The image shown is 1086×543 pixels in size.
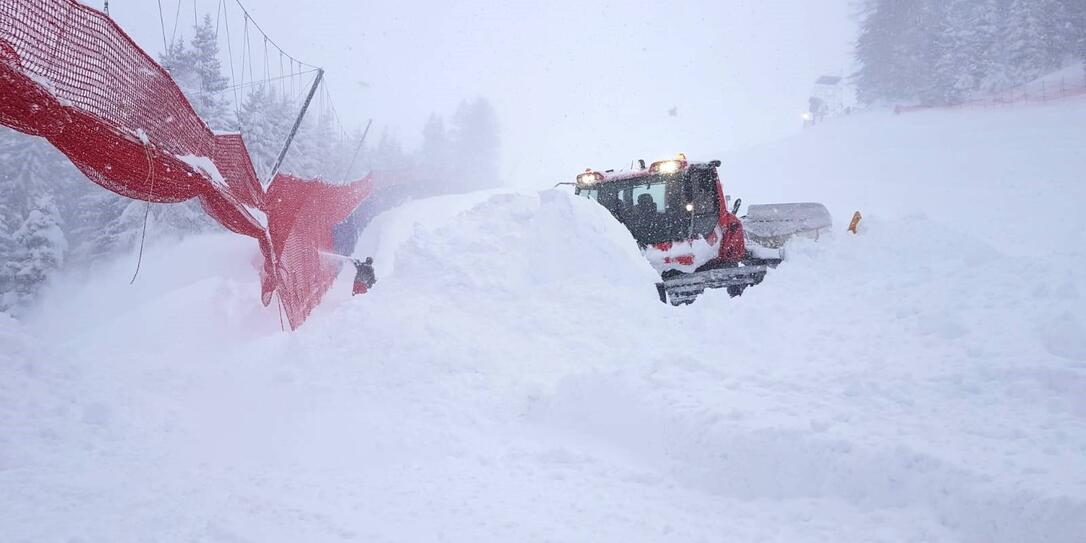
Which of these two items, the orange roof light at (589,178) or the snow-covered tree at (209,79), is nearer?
the orange roof light at (589,178)

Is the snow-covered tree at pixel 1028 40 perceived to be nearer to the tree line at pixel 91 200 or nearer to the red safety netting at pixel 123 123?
the tree line at pixel 91 200

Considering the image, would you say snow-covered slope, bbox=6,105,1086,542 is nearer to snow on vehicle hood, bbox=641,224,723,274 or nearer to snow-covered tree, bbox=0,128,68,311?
snow on vehicle hood, bbox=641,224,723,274

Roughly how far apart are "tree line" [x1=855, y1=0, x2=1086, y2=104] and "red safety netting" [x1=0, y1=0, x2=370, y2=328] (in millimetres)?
41932

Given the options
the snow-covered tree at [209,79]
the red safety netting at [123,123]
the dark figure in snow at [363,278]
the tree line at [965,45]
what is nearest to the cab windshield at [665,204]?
the dark figure in snow at [363,278]

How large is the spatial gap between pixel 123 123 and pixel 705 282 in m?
6.81

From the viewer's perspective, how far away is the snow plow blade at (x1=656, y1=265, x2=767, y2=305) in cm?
762

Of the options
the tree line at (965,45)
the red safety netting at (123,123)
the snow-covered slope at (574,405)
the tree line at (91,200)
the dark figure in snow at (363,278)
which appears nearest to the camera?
the snow-covered slope at (574,405)

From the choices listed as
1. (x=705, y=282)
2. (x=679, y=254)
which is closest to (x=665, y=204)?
(x=679, y=254)

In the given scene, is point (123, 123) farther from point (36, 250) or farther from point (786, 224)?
point (36, 250)

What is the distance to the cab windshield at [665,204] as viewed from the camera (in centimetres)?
866

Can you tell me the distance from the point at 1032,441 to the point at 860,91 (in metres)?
51.5

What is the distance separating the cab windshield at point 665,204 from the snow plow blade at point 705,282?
1.02m

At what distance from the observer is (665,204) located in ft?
29.0

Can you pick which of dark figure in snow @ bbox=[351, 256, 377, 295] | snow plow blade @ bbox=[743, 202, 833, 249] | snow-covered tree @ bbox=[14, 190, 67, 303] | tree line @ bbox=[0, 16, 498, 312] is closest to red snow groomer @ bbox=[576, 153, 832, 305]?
snow plow blade @ bbox=[743, 202, 833, 249]
